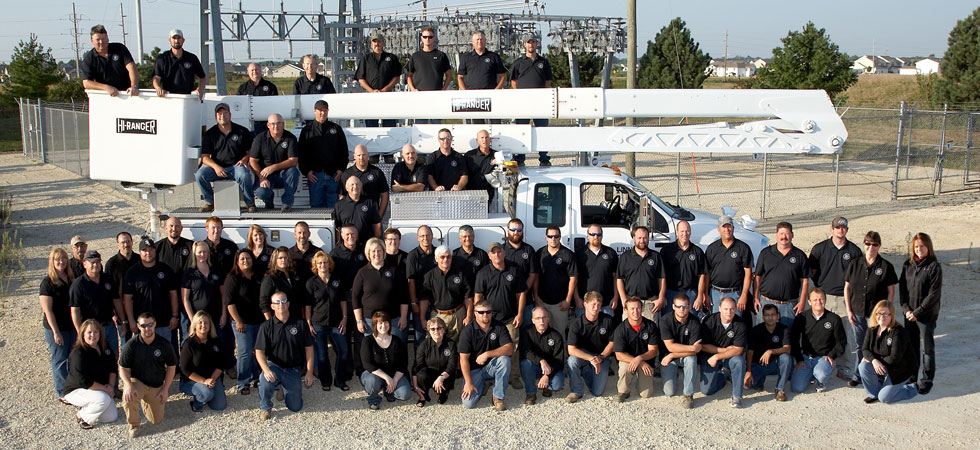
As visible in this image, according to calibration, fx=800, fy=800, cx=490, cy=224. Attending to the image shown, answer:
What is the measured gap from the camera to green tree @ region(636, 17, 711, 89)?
3422cm

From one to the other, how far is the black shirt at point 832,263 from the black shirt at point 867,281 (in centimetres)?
11

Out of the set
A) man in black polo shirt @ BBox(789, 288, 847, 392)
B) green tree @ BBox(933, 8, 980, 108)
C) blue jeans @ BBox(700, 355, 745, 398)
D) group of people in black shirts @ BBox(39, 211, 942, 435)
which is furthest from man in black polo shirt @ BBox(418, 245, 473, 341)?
green tree @ BBox(933, 8, 980, 108)

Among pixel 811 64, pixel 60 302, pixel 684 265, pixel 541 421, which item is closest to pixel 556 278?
pixel 684 265

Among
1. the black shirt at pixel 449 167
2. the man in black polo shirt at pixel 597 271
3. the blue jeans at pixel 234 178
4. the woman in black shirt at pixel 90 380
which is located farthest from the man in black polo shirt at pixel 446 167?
the woman in black shirt at pixel 90 380

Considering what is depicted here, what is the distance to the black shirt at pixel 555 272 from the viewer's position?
837 centimetres

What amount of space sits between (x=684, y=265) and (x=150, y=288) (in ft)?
17.9

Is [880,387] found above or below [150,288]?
below

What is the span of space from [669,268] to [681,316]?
0.86 m

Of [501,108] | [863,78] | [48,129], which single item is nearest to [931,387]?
[501,108]

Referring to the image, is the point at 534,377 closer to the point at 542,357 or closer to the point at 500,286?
the point at 542,357

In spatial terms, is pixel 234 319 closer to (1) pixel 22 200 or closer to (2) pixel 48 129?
(1) pixel 22 200

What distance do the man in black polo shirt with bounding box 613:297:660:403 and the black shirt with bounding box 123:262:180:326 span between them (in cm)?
450

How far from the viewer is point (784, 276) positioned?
828 centimetres

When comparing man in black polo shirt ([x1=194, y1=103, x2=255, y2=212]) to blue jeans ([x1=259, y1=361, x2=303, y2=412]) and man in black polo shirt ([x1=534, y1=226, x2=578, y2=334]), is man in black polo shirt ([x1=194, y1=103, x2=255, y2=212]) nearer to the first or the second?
blue jeans ([x1=259, y1=361, x2=303, y2=412])
